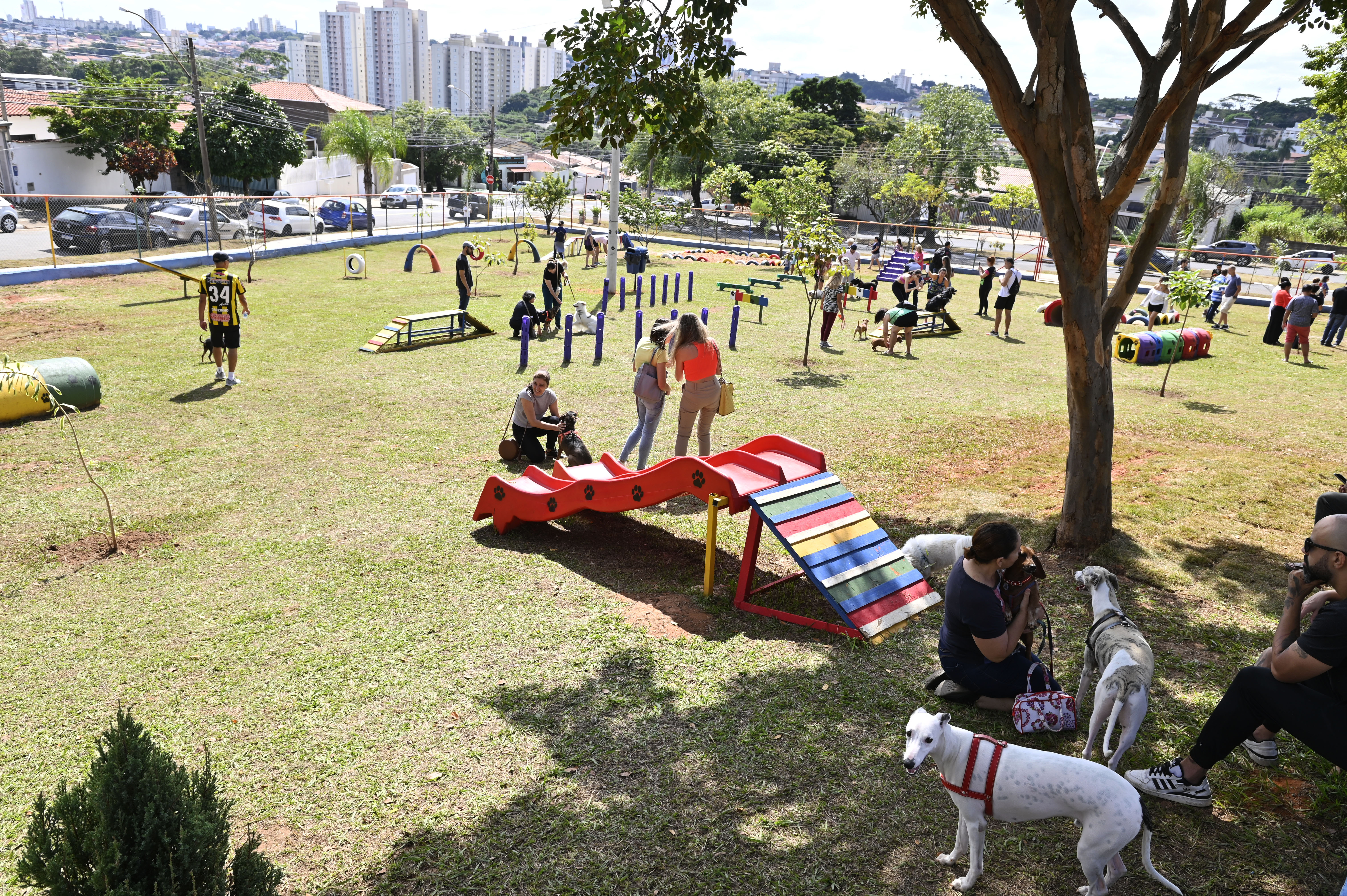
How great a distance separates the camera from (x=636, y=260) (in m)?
29.3

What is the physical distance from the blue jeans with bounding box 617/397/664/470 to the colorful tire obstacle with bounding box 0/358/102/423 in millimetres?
6812

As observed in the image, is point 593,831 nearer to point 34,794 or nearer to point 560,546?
point 34,794

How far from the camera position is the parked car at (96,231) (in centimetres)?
2314

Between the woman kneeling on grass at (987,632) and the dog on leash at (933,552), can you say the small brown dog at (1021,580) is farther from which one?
the dog on leash at (933,552)

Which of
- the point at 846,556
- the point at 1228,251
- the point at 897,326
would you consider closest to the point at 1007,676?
the point at 846,556

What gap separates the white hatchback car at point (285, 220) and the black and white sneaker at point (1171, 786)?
3448cm

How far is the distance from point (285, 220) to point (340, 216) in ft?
19.9

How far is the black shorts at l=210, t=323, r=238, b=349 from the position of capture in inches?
484

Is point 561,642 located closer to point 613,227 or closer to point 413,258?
point 613,227

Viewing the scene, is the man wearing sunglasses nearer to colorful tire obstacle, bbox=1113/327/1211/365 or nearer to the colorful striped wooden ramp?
the colorful striped wooden ramp

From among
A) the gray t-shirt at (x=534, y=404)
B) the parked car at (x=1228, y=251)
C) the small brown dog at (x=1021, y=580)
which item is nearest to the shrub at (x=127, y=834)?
the small brown dog at (x=1021, y=580)

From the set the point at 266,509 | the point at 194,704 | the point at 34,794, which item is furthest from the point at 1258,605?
the point at 266,509

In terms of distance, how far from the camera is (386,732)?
4984 mm

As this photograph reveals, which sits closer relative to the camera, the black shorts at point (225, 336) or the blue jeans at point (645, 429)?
the blue jeans at point (645, 429)
